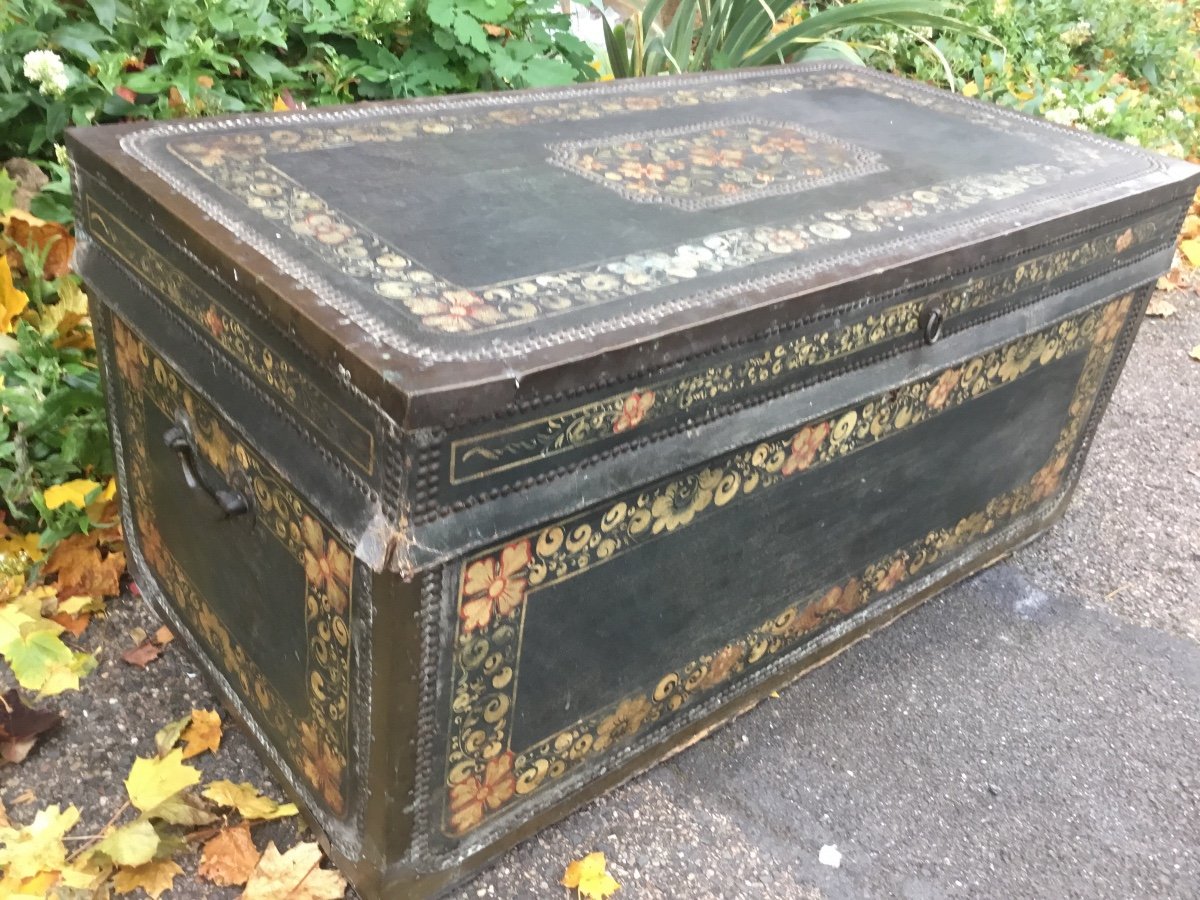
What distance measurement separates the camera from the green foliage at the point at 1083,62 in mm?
3330

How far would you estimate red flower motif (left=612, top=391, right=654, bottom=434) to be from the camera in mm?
1066

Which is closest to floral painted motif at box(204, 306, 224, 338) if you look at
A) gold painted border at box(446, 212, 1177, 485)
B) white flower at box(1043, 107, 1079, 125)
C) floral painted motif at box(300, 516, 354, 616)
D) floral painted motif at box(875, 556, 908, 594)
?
floral painted motif at box(300, 516, 354, 616)

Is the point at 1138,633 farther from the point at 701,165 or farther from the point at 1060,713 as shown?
the point at 701,165

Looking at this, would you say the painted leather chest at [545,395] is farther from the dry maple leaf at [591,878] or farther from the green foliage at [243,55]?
the green foliage at [243,55]

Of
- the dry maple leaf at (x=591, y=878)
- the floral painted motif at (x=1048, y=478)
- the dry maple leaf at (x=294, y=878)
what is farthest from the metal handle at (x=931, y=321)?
the dry maple leaf at (x=294, y=878)

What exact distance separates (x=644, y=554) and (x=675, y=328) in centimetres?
32

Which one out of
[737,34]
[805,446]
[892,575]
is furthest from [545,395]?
[737,34]

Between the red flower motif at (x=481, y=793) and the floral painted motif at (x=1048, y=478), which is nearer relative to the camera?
the red flower motif at (x=481, y=793)

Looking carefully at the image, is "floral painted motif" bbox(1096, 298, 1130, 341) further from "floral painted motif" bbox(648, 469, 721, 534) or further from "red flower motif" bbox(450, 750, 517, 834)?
"red flower motif" bbox(450, 750, 517, 834)

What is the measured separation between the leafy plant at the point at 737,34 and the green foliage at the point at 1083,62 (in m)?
0.44

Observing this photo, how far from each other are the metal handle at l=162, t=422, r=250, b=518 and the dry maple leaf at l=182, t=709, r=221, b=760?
42 centimetres

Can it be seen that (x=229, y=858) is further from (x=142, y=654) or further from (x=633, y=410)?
(x=633, y=410)

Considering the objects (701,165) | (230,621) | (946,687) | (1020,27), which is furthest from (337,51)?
(1020,27)

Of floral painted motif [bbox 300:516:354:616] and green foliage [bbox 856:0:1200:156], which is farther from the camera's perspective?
green foliage [bbox 856:0:1200:156]
